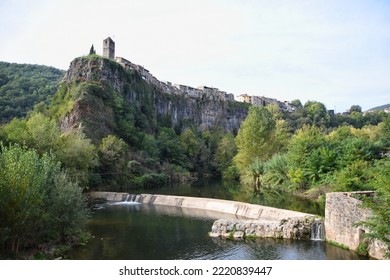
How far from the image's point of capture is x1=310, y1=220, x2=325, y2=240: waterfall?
21188 mm

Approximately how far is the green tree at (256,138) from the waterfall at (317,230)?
3136 cm

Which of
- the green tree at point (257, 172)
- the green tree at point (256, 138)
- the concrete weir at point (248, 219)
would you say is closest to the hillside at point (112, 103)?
the green tree at point (256, 138)

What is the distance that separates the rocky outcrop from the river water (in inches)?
23.6

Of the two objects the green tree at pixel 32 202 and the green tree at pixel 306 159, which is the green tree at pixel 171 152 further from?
the green tree at pixel 32 202

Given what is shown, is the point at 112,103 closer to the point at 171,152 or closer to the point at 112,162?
the point at 171,152

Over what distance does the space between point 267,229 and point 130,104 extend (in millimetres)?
57496

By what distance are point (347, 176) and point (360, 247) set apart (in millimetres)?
14559

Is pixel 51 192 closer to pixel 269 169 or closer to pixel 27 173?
pixel 27 173

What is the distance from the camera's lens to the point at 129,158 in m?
55.8

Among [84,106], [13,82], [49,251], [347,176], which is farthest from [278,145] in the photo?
[13,82]

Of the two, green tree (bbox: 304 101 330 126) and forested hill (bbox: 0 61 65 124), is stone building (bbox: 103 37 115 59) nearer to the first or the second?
forested hill (bbox: 0 61 65 124)

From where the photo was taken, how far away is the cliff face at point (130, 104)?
6053 centimetres

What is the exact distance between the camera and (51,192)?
18.2 m

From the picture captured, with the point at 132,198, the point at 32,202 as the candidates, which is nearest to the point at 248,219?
the point at 132,198
